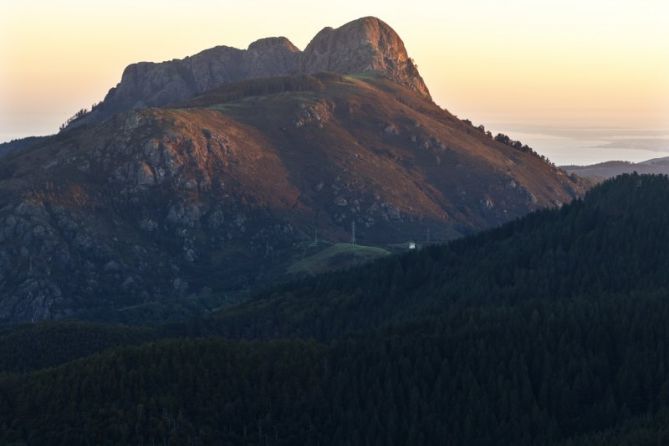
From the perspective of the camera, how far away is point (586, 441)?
196500 mm

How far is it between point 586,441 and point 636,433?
883 centimetres

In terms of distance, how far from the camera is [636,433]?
194000 millimetres
